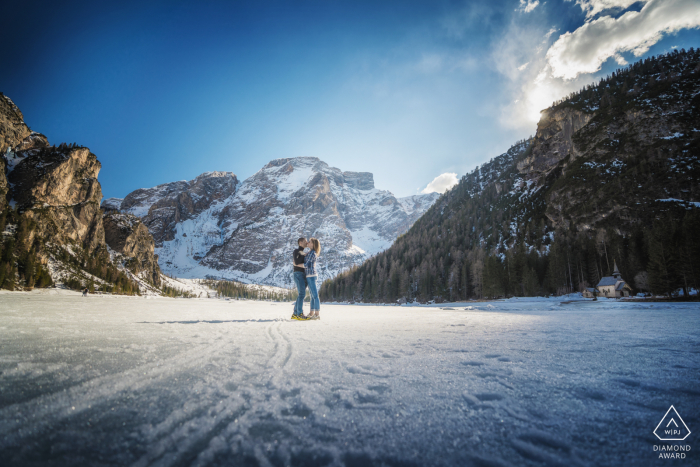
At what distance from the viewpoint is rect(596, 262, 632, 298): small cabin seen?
31.6 metres

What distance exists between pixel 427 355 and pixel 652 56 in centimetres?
12088

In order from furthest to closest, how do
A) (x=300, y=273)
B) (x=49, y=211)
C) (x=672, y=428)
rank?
(x=49, y=211) < (x=300, y=273) < (x=672, y=428)

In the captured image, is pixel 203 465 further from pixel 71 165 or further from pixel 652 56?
pixel 652 56

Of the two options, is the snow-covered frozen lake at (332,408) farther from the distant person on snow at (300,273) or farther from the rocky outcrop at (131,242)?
the rocky outcrop at (131,242)

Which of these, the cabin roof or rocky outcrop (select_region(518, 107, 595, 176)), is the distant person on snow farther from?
rocky outcrop (select_region(518, 107, 595, 176))

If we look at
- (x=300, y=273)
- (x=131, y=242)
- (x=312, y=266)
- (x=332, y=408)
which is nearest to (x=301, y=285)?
(x=300, y=273)

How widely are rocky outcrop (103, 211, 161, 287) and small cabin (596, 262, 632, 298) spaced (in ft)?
402

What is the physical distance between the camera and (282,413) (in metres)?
1.27

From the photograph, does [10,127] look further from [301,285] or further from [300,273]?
[301,285]

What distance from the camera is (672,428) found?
127 centimetres

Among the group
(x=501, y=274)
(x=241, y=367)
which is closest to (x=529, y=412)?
(x=241, y=367)

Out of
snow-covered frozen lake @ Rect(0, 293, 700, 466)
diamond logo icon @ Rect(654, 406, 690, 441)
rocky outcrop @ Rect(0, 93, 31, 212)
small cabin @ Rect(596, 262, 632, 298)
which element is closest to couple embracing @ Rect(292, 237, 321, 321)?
snow-covered frozen lake @ Rect(0, 293, 700, 466)

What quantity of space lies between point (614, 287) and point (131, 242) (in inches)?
5189

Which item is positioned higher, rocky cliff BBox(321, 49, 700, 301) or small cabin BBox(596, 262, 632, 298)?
rocky cliff BBox(321, 49, 700, 301)
